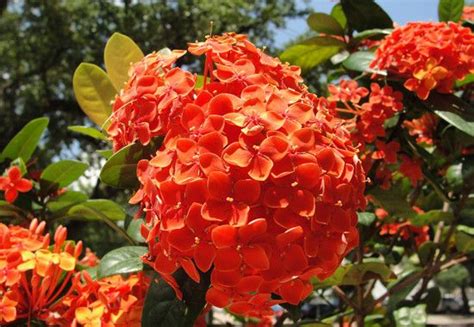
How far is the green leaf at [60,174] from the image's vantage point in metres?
1.62

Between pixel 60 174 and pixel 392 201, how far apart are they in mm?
895

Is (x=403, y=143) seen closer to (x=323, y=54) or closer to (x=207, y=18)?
(x=323, y=54)

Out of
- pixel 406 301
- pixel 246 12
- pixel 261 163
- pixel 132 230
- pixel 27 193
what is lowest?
pixel 246 12

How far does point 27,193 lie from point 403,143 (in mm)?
1027

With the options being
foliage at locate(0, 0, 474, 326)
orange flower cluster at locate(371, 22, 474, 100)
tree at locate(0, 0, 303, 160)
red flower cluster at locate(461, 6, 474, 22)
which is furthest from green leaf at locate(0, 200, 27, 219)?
tree at locate(0, 0, 303, 160)

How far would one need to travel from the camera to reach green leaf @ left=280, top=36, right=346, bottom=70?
68.7 inches

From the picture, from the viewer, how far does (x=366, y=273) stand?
1465mm

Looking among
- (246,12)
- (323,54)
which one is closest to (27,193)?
(323,54)

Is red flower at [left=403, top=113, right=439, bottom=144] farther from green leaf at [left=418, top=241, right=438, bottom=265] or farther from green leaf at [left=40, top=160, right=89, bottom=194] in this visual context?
green leaf at [left=40, top=160, right=89, bottom=194]

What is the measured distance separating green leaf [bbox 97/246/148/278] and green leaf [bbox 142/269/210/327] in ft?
0.41

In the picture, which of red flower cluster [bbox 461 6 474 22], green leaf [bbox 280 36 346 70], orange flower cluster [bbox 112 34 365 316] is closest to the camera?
orange flower cluster [bbox 112 34 365 316]

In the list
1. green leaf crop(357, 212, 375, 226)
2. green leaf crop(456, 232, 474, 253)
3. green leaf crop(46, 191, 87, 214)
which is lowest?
green leaf crop(456, 232, 474, 253)

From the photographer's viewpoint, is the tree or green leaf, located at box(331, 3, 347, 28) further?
the tree

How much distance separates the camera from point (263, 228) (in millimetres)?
673
